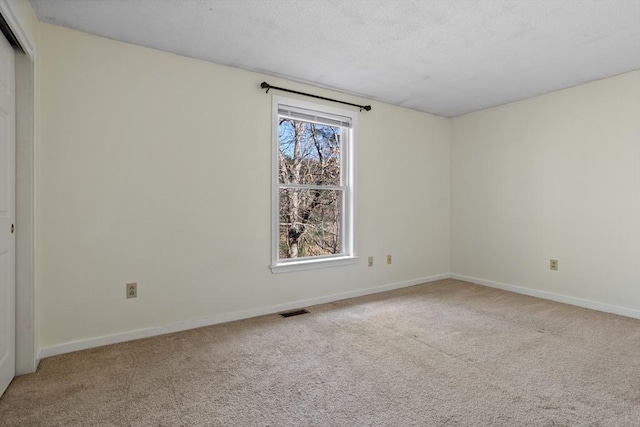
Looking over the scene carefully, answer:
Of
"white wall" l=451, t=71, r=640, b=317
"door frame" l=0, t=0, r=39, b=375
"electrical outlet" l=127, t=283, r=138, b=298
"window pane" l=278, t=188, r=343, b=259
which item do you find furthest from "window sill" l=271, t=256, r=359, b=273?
"white wall" l=451, t=71, r=640, b=317

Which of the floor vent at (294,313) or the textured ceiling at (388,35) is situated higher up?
the textured ceiling at (388,35)

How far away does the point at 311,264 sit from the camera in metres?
3.47

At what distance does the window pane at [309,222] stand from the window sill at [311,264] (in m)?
0.14

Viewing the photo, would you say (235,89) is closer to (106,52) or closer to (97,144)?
(106,52)

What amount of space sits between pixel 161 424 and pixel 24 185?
162 cm

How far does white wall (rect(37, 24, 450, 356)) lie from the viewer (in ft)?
7.64

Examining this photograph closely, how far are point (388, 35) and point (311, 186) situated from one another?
5.28 feet

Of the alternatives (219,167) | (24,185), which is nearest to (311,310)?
(219,167)

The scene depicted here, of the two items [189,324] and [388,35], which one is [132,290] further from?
[388,35]

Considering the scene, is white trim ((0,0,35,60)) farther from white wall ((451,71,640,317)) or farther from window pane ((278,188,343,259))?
white wall ((451,71,640,317))

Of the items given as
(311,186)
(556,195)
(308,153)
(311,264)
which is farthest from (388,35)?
(556,195)

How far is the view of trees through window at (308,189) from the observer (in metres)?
3.45

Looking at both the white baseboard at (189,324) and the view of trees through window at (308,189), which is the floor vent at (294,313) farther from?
the view of trees through window at (308,189)

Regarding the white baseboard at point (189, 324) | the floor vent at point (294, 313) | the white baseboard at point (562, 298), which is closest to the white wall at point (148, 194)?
the white baseboard at point (189, 324)
